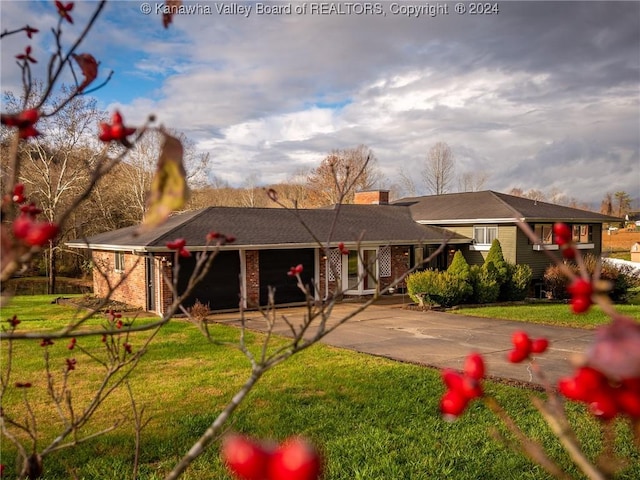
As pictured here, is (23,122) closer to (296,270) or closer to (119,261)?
(296,270)

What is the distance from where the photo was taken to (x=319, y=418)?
6363 mm

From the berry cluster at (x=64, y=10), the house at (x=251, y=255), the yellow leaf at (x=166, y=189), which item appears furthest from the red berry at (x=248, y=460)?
the house at (x=251, y=255)

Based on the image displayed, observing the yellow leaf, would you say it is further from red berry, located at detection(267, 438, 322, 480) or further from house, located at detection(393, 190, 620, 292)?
house, located at detection(393, 190, 620, 292)

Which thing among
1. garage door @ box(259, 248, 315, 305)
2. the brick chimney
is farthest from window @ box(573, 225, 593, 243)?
garage door @ box(259, 248, 315, 305)

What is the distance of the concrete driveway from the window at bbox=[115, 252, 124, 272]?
495 centimetres

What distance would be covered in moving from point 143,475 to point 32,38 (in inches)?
166

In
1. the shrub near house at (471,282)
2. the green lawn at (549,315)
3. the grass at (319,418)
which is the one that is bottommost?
the green lawn at (549,315)

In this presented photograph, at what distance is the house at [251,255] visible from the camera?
16.2m

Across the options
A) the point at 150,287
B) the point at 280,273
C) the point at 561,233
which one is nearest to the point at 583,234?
Result: the point at 280,273

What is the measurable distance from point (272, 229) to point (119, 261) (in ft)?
18.8

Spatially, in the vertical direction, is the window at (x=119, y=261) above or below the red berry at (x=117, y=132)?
below

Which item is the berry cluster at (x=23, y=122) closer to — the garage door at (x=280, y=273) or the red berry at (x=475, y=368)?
the red berry at (x=475, y=368)

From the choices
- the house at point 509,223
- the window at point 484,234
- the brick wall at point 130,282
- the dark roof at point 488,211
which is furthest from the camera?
the window at point 484,234

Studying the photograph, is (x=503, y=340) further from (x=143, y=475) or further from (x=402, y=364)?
(x=143, y=475)
